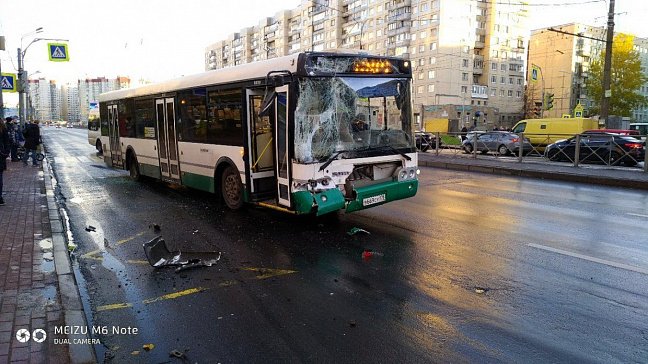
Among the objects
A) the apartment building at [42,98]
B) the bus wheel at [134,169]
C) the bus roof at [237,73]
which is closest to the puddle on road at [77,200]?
the bus wheel at [134,169]

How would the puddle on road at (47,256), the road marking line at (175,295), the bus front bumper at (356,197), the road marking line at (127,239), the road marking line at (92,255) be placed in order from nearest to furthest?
the road marking line at (175,295) → the puddle on road at (47,256) → the road marking line at (92,255) → the bus front bumper at (356,197) → the road marking line at (127,239)

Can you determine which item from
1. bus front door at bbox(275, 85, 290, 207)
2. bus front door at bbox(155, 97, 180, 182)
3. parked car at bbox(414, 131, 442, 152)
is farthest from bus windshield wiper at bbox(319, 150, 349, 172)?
parked car at bbox(414, 131, 442, 152)

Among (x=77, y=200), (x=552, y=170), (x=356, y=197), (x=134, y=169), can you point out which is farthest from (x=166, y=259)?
(x=552, y=170)

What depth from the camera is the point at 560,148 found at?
64.5ft

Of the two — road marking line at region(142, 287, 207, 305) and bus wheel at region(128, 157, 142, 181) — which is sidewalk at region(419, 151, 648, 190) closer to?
bus wheel at region(128, 157, 142, 181)

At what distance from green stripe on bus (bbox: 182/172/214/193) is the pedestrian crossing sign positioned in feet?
57.8

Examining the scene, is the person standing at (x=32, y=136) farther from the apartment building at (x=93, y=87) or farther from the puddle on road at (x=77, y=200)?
the apartment building at (x=93, y=87)

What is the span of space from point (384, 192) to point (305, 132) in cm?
173

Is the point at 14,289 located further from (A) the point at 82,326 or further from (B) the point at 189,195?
(B) the point at 189,195

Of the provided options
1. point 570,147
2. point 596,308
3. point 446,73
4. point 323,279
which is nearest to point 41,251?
point 323,279

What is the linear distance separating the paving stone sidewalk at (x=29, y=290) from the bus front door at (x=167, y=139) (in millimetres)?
3021

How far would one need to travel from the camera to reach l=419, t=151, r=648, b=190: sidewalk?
14.5 meters

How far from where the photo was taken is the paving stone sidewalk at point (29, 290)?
141 inches

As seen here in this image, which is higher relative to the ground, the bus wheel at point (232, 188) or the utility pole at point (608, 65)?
the utility pole at point (608, 65)
